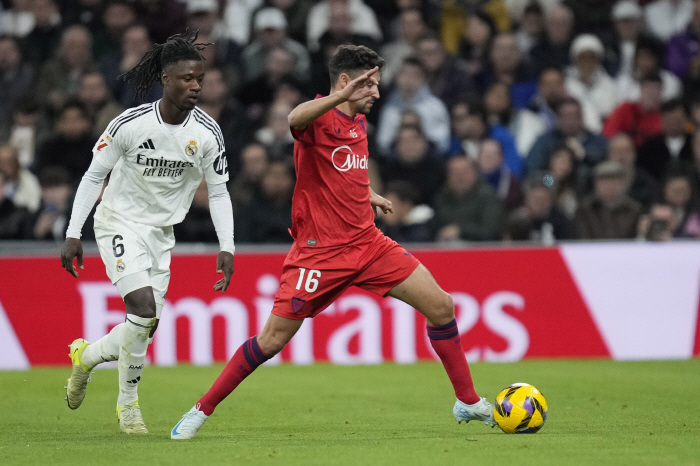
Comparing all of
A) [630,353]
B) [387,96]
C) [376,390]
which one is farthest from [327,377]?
[387,96]

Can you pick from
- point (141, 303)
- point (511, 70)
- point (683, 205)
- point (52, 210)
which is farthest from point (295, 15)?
point (141, 303)

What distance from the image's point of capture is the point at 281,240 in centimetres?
1229

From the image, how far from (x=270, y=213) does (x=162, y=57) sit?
5.55 m

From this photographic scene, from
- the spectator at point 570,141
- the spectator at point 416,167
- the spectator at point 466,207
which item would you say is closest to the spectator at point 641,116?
the spectator at point 570,141

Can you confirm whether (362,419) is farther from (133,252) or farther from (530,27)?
(530,27)

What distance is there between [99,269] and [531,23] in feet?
24.1

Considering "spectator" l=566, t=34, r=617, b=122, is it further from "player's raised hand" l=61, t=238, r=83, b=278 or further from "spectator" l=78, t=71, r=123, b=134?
"player's raised hand" l=61, t=238, r=83, b=278

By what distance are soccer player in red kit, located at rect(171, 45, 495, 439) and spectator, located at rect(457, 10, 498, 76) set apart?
8.32m

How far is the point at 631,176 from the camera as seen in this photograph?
13.3 meters

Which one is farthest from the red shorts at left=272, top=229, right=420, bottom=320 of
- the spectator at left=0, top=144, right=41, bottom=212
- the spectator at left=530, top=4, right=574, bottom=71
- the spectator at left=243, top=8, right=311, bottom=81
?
the spectator at left=530, top=4, right=574, bottom=71

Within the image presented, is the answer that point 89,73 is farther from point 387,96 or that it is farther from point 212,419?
point 212,419

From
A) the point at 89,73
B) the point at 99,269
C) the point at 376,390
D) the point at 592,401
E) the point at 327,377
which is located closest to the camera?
the point at 592,401

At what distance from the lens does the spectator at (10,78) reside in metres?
14.5

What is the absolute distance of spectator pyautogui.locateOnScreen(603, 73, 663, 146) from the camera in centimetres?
1397
